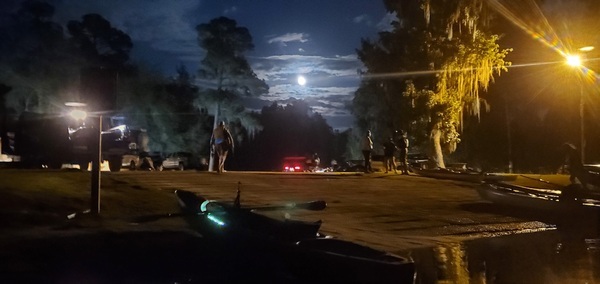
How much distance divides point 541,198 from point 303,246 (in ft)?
35.8

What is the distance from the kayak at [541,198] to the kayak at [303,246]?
7665mm

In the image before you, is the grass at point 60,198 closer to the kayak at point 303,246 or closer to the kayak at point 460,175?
the kayak at point 303,246

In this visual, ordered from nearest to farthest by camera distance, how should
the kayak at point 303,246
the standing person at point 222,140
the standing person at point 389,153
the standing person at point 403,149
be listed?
1. the kayak at point 303,246
2. the standing person at point 222,140
3. the standing person at point 403,149
4. the standing person at point 389,153

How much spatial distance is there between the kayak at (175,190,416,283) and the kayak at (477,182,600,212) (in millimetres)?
7665

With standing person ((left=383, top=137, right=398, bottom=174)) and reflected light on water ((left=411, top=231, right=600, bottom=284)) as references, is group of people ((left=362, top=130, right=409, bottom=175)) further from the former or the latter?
reflected light on water ((left=411, top=231, right=600, bottom=284))

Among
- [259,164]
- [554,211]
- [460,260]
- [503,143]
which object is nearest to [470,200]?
[554,211]

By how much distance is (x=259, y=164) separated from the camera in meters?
78.3

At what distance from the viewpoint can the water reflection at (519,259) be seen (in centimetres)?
1011

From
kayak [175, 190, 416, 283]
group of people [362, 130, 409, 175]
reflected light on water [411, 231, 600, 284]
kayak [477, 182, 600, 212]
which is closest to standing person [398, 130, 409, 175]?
group of people [362, 130, 409, 175]

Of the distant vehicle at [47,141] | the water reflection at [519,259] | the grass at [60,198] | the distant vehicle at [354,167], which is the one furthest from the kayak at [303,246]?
the distant vehicle at [354,167]

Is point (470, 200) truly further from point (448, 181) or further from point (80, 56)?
point (80, 56)

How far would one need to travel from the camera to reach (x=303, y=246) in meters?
9.25

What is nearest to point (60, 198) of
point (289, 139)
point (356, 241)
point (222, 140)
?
point (356, 241)

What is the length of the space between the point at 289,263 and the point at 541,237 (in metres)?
8.34
